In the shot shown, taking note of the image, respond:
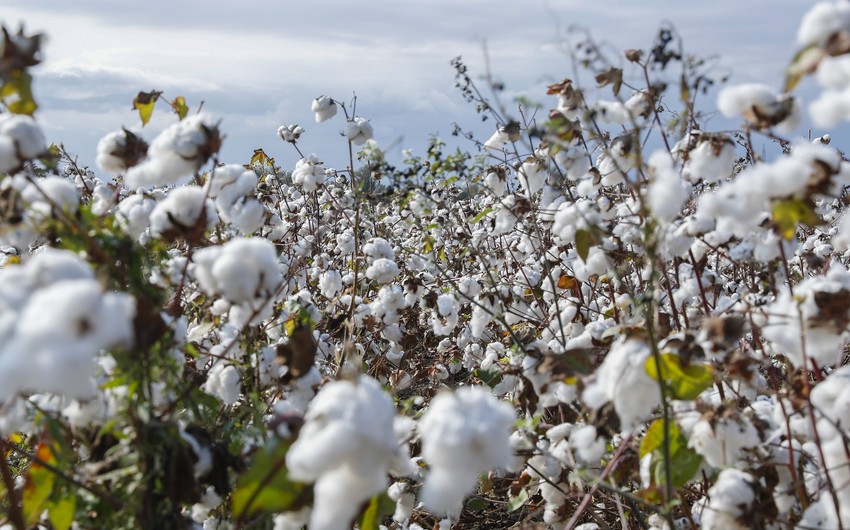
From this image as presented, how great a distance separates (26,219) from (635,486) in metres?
2.40

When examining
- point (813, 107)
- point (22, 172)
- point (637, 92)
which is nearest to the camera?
point (813, 107)

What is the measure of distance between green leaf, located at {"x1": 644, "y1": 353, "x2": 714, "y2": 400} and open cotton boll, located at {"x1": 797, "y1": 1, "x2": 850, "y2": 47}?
644 millimetres

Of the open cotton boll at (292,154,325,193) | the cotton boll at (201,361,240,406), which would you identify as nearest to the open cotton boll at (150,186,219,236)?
the cotton boll at (201,361,240,406)

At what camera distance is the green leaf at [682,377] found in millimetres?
1578

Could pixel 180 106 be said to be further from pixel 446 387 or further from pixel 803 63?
pixel 803 63

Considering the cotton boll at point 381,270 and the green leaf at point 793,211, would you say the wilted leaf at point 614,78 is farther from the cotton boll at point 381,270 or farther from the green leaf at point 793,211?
the cotton boll at point 381,270

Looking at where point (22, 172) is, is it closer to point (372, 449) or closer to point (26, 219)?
point (26, 219)

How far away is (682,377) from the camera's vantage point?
1.61 meters

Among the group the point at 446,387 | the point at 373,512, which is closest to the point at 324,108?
the point at 446,387

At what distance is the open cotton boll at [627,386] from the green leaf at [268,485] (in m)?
0.58

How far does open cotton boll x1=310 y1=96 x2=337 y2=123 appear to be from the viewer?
4.48 metres

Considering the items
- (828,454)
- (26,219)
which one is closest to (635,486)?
(828,454)

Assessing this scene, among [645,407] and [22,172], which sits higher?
[22,172]

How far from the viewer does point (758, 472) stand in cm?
196
